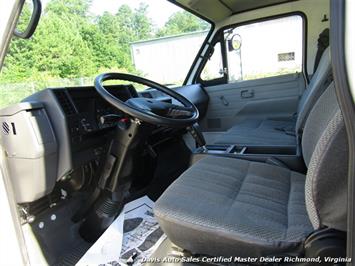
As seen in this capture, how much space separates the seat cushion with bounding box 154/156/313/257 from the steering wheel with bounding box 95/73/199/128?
0.23m

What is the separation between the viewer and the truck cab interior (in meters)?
0.79

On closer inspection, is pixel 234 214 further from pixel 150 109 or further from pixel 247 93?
pixel 247 93

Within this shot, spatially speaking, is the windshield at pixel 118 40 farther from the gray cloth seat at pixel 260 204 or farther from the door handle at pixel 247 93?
the gray cloth seat at pixel 260 204

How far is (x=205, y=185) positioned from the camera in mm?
1121

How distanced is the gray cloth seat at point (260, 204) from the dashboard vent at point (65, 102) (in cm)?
53

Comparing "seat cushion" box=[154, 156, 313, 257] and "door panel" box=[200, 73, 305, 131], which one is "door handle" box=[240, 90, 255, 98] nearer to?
"door panel" box=[200, 73, 305, 131]

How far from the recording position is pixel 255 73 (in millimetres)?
2986

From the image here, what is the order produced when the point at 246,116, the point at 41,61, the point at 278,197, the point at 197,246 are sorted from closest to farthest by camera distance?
the point at 197,246 < the point at 278,197 < the point at 41,61 < the point at 246,116

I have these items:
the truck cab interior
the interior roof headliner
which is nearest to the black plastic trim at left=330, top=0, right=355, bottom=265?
the truck cab interior

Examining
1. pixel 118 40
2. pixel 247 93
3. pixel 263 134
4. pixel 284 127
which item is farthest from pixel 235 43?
pixel 118 40

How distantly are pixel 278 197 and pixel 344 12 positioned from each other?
2.27ft

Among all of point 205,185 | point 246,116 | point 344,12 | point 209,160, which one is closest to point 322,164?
point 344,12

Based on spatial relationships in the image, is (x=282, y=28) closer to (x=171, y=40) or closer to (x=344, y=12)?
(x=171, y=40)

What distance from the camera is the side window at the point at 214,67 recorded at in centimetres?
308
